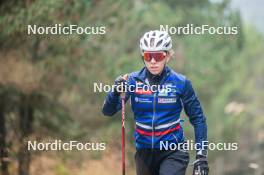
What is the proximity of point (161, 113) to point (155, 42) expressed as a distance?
26.3 inches

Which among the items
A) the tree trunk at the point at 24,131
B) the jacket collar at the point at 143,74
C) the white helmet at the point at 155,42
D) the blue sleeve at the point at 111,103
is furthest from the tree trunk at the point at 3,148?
the white helmet at the point at 155,42

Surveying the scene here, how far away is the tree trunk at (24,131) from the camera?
15.7 meters

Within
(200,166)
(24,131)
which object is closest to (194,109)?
(200,166)

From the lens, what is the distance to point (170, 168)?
694 cm

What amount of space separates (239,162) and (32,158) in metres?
40.0

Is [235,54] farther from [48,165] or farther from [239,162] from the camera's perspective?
[48,165]

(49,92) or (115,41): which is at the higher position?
(115,41)

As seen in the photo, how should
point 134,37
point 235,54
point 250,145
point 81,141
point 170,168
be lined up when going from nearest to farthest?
point 170,168, point 81,141, point 134,37, point 235,54, point 250,145

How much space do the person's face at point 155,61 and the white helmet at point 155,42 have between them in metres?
0.05

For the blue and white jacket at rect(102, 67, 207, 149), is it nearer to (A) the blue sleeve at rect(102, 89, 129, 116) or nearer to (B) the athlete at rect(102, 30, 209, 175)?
(B) the athlete at rect(102, 30, 209, 175)

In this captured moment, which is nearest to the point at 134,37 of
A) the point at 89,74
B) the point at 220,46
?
the point at 89,74

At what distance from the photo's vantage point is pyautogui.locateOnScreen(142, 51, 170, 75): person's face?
7.11 m

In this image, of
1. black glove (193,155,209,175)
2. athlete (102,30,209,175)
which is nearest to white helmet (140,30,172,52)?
athlete (102,30,209,175)

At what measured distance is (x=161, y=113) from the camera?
7070 millimetres
